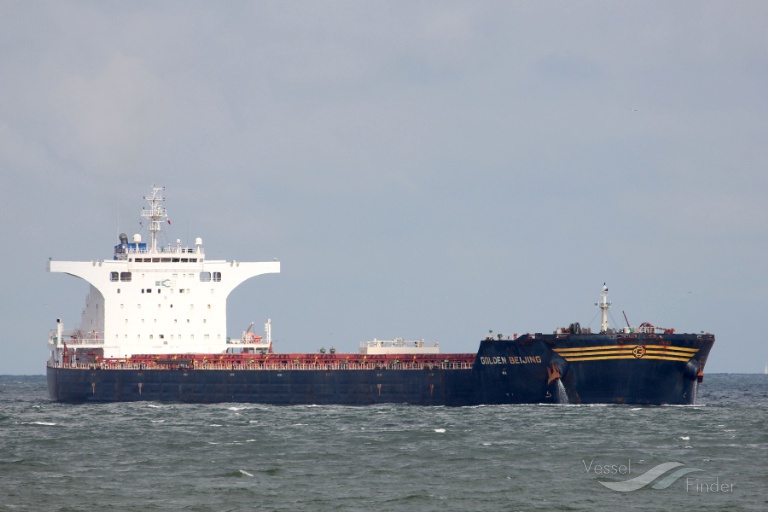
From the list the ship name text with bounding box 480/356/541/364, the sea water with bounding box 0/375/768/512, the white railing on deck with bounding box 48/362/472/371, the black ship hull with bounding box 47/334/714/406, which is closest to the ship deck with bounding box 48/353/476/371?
the white railing on deck with bounding box 48/362/472/371

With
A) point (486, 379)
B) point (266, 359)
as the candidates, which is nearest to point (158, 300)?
point (266, 359)

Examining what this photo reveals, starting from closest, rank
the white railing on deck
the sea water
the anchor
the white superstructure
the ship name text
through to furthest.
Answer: the sea water < the anchor < the ship name text < the white railing on deck < the white superstructure

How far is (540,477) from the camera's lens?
34938 mm

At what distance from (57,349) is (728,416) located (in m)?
42.0

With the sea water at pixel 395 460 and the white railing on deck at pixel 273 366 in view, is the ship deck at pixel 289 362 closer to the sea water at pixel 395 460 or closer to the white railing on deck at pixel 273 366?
the white railing on deck at pixel 273 366

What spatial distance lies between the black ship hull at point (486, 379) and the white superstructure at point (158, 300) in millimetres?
2767

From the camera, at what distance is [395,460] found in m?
Answer: 38.5

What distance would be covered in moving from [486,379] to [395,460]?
19.5m

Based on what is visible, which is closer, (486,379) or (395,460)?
(395,460)

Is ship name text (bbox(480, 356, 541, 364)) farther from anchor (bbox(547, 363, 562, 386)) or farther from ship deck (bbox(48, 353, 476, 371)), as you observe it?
ship deck (bbox(48, 353, 476, 371))

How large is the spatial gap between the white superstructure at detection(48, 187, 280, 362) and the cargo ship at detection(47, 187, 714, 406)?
0.20 ft

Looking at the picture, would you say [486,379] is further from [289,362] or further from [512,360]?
[289,362]

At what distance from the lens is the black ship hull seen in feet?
174

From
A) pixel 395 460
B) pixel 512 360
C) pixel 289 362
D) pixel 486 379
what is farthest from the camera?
pixel 289 362
